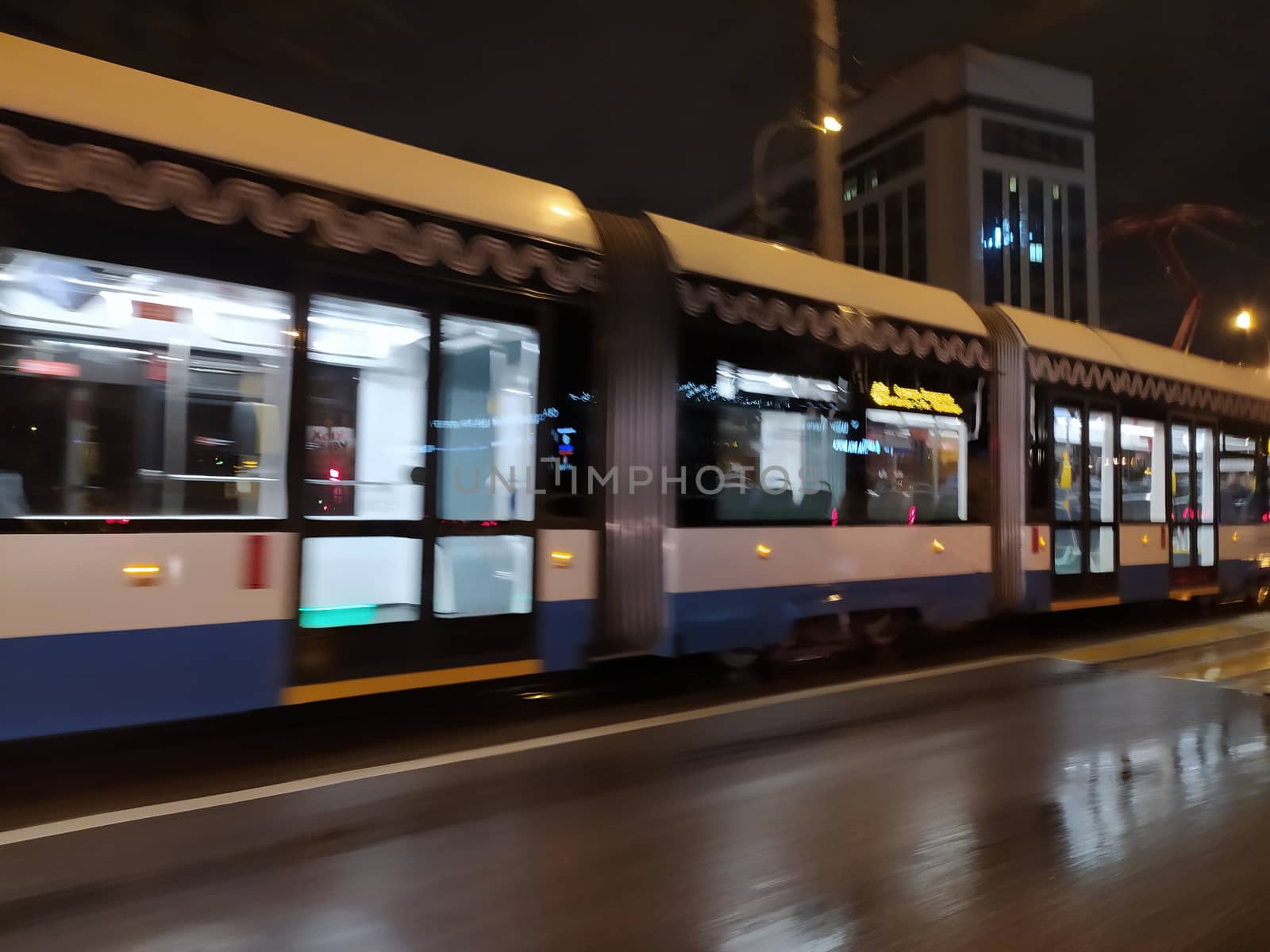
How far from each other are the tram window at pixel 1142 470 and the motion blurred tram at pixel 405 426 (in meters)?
2.45

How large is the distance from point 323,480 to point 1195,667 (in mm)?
8256

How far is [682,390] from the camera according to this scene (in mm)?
6637

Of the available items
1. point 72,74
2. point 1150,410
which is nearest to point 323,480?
point 72,74

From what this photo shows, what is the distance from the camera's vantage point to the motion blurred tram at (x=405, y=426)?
170 inches

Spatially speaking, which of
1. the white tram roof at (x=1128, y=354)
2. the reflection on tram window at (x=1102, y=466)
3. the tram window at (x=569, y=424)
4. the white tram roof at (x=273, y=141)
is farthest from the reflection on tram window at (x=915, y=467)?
the white tram roof at (x=273, y=141)

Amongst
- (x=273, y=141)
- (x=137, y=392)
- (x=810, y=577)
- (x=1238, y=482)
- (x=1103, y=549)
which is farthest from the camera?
(x=1238, y=482)

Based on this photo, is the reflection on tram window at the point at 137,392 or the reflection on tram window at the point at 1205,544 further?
the reflection on tram window at the point at 1205,544

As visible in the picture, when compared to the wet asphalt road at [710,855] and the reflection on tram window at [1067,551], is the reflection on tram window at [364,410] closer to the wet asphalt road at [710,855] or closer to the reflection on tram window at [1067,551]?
the wet asphalt road at [710,855]

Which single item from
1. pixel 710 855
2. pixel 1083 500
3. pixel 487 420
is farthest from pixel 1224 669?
pixel 487 420

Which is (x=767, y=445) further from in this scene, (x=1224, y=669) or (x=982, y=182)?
(x=982, y=182)

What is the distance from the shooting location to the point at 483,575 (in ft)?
18.8

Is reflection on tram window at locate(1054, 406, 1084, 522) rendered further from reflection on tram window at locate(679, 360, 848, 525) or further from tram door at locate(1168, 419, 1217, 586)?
reflection on tram window at locate(679, 360, 848, 525)

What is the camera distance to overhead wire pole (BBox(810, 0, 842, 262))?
11.1 meters

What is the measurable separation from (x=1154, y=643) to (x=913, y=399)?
14.6 ft
